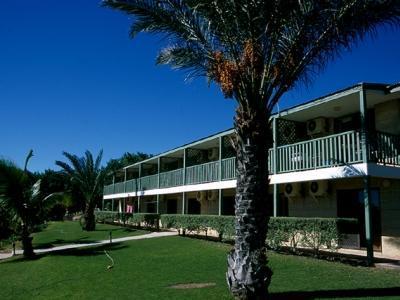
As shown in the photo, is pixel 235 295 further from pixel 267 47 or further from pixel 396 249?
pixel 396 249

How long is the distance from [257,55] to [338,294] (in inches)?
205

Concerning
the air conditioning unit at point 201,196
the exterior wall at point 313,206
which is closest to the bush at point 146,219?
the air conditioning unit at point 201,196

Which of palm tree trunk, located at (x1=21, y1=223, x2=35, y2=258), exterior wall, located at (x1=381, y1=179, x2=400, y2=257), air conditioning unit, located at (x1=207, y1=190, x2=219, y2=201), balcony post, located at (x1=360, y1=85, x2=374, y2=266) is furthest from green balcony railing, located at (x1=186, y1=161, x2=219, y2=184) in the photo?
balcony post, located at (x1=360, y1=85, x2=374, y2=266)

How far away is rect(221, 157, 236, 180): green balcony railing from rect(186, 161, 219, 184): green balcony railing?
771mm

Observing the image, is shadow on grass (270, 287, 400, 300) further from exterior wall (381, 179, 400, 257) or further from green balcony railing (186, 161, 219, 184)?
green balcony railing (186, 161, 219, 184)

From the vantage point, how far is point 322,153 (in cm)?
1586

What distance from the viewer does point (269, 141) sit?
929cm

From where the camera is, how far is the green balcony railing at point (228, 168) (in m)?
22.0

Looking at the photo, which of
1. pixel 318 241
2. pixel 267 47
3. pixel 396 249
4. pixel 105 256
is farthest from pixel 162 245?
pixel 267 47

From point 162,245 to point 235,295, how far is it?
12.2 metres

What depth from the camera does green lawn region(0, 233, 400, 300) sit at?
382 inches

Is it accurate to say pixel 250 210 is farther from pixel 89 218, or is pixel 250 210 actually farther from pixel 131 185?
pixel 131 185

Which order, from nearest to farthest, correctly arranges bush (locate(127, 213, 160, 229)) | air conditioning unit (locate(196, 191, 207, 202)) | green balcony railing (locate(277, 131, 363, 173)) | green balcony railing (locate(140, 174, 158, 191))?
green balcony railing (locate(277, 131, 363, 173)) < air conditioning unit (locate(196, 191, 207, 202)) < bush (locate(127, 213, 160, 229)) < green balcony railing (locate(140, 174, 158, 191))

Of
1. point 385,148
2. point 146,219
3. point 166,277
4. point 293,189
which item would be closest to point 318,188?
point 293,189
